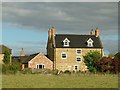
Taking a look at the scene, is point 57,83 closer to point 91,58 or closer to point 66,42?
point 91,58

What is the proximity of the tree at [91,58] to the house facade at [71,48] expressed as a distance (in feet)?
Result: 5.37

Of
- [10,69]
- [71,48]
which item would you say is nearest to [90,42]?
[71,48]

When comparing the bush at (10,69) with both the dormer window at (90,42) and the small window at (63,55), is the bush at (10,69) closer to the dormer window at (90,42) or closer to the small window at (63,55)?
the small window at (63,55)

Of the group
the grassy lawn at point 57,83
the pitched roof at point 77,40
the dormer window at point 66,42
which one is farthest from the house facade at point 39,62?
the grassy lawn at point 57,83

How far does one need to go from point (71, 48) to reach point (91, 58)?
572 cm

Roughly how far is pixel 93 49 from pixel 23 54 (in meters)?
27.1

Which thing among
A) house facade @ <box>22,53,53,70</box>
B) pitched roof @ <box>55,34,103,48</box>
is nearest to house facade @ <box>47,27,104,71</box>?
pitched roof @ <box>55,34,103,48</box>

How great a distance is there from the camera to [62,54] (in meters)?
70.1

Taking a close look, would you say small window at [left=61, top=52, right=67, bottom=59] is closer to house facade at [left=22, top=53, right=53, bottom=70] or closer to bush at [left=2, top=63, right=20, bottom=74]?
house facade at [left=22, top=53, right=53, bottom=70]

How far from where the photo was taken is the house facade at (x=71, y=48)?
69.6m

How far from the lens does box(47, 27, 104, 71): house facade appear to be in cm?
6956

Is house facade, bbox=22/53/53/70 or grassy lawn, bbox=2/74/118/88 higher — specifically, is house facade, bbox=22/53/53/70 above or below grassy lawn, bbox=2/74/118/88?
above

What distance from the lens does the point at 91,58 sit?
6712 centimetres

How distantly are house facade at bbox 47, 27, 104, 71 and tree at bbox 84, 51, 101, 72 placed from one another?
5.37 feet
